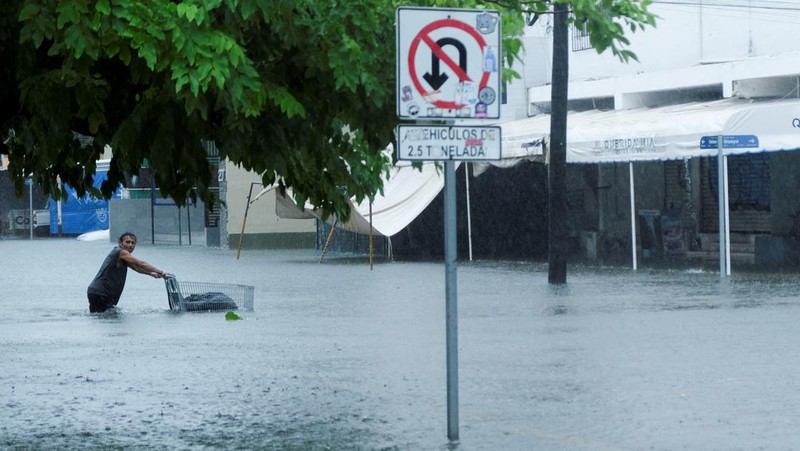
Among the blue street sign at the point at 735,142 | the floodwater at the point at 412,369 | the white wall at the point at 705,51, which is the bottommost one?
the floodwater at the point at 412,369

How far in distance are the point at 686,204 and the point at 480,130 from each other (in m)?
22.4

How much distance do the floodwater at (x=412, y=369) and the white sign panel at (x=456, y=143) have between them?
5.38ft

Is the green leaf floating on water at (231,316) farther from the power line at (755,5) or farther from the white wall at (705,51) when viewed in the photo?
the power line at (755,5)

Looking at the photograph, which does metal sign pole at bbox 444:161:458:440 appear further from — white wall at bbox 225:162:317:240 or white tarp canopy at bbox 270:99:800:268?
white wall at bbox 225:162:317:240

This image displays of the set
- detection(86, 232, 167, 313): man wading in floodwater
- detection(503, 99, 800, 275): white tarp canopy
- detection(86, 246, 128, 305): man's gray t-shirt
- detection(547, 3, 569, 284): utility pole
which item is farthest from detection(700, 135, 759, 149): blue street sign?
detection(86, 246, 128, 305): man's gray t-shirt

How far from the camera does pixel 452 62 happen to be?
900 cm

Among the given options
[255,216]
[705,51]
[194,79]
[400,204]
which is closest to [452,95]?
[194,79]

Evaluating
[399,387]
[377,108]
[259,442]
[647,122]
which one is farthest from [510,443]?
[647,122]

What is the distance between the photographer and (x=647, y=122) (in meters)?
27.5

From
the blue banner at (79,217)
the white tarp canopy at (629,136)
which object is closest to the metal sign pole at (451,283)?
the white tarp canopy at (629,136)

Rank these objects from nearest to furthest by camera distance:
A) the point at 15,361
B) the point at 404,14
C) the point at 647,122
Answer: the point at 404,14, the point at 15,361, the point at 647,122

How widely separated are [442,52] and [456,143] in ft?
1.71

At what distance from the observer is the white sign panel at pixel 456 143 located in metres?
8.91

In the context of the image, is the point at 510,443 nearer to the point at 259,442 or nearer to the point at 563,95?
the point at 259,442
